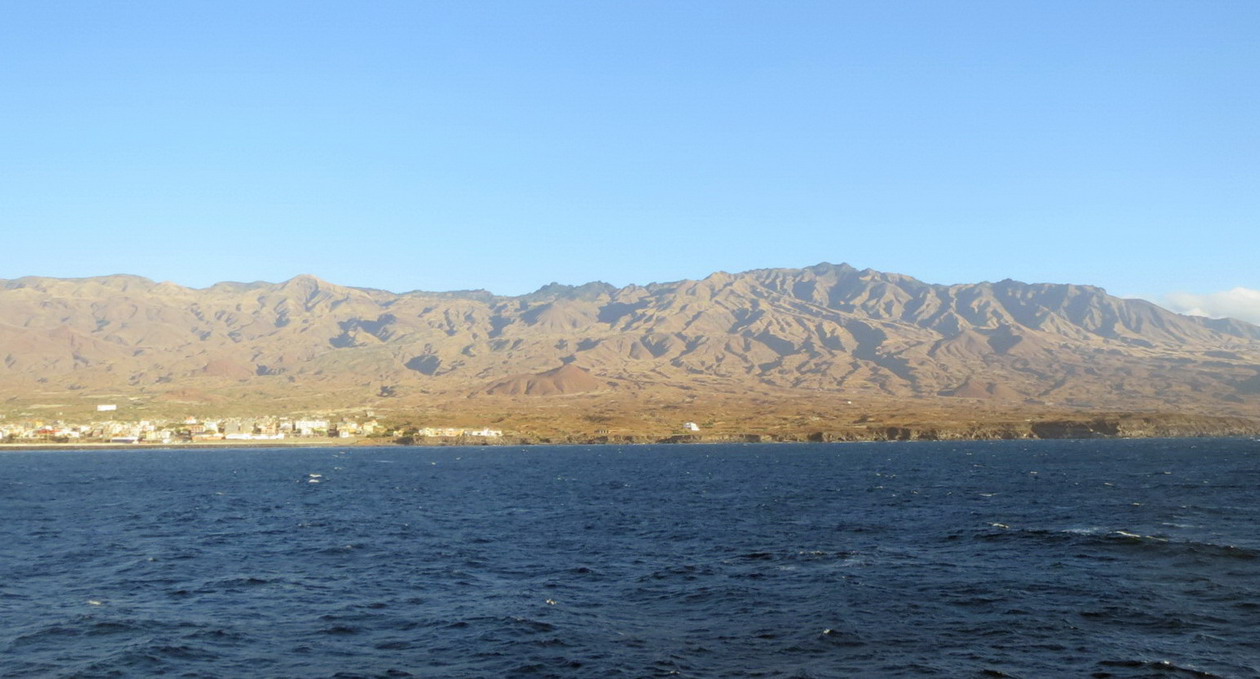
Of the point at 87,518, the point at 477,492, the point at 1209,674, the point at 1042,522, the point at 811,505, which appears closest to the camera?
the point at 1209,674

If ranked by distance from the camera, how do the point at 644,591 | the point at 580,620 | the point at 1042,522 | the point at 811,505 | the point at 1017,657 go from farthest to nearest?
the point at 811,505, the point at 1042,522, the point at 644,591, the point at 580,620, the point at 1017,657

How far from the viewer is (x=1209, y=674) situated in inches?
1380

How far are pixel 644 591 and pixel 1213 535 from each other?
4390cm

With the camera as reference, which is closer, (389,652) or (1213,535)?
(389,652)

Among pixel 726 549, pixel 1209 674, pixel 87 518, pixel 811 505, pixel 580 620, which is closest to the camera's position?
pixel 1209 674

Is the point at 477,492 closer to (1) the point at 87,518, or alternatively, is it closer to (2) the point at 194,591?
(1) the point at 87,518

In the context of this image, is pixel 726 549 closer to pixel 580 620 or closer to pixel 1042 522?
pixel 580 620

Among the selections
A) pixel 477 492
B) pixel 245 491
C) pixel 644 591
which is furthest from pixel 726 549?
pixel 245 491

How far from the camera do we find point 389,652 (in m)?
39.4

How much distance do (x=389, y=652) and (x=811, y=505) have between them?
65536 mm

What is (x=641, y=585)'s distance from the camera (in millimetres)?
53594

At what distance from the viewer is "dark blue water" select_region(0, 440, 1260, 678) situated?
126ft

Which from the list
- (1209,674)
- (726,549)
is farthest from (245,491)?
(1209,674)

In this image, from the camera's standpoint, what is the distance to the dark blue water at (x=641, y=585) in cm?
Answer: 3831
